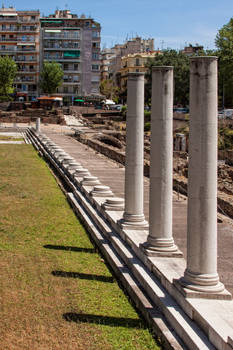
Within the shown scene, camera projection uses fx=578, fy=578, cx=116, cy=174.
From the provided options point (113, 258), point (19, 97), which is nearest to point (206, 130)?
point (113, 258)

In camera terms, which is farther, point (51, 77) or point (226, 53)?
point (51, 77)

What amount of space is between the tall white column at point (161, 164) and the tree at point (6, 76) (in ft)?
280

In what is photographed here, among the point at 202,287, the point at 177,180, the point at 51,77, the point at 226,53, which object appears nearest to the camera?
the point at 202,287

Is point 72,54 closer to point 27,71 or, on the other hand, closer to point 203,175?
point 27,71

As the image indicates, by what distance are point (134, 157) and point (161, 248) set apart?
289 cm

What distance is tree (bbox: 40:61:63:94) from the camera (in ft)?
316

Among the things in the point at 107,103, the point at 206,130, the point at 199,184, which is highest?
the point at 107,103

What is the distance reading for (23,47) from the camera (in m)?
106

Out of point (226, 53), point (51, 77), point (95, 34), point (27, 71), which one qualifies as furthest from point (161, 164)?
point (95, 34)

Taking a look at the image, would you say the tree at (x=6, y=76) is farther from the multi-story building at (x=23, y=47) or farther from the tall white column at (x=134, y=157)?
the tall white column at (x=134, y=157)

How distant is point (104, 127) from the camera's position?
68750mm

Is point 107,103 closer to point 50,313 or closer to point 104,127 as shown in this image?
point 104,127

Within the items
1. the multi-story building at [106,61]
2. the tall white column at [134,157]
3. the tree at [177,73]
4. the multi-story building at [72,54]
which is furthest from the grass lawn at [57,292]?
the multi-story building at [106,61]

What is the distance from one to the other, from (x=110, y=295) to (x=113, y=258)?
1818 mm
